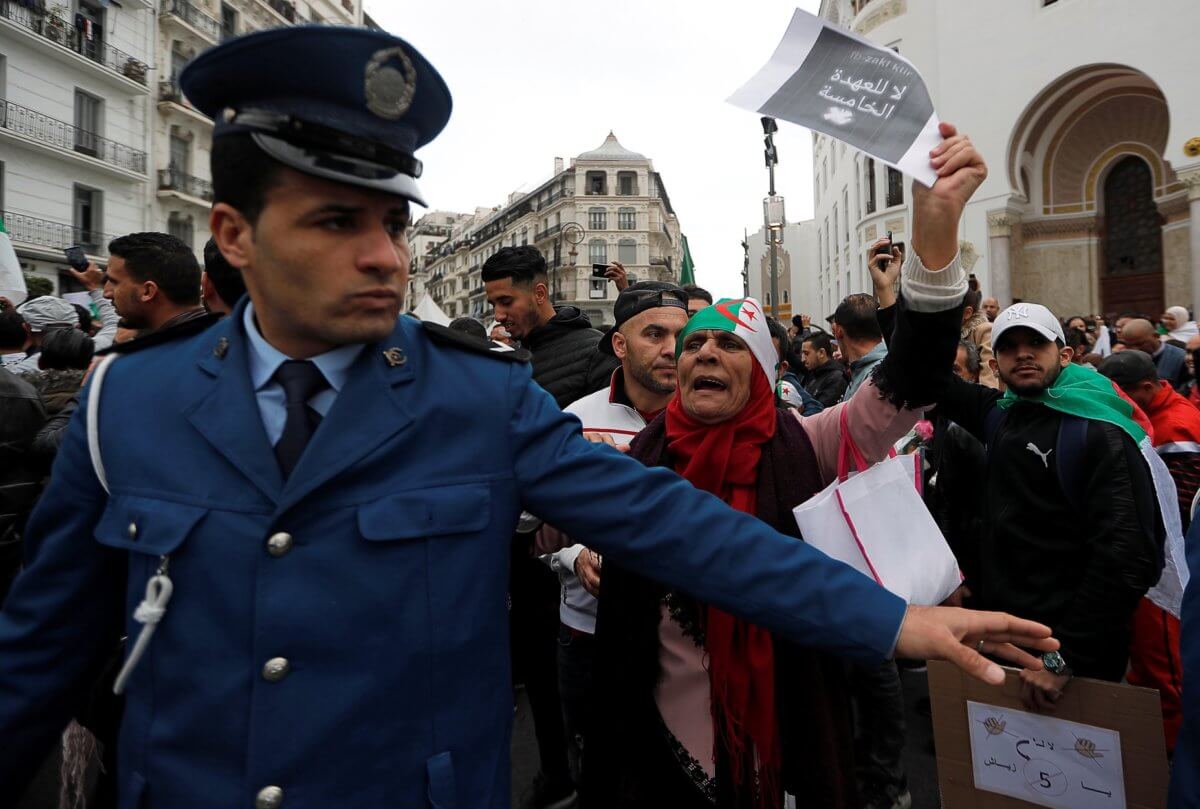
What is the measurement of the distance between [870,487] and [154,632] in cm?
160

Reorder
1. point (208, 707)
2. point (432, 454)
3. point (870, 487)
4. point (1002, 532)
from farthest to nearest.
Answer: point (1002, 532) < point (870, 487) < point (432, 454) < point (208, 707)

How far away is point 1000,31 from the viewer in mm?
20891

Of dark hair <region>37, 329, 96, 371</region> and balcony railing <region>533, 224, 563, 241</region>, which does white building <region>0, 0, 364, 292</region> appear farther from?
balcony railing <region>533, 224, 563, 241</region>

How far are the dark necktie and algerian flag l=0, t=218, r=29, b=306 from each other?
5358 millimetres

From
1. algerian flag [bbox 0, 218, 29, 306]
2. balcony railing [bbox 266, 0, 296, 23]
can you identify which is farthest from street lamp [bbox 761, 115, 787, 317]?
balcony railing [bbox 266, 0, 296, 23]

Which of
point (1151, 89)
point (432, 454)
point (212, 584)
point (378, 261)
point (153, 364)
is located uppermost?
point (1151, 89)

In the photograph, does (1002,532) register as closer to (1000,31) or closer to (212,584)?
(212,584)

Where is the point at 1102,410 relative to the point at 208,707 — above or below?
above

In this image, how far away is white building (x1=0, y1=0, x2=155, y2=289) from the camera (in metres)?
19.1

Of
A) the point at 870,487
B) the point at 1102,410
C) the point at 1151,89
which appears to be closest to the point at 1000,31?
the point at 1151,89

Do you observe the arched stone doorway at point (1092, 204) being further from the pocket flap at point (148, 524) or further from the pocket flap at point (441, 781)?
the pocket flap at point (148, 524)

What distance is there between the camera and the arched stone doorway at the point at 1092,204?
19.8 m

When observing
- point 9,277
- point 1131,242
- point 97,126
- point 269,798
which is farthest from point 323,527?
point 97,126

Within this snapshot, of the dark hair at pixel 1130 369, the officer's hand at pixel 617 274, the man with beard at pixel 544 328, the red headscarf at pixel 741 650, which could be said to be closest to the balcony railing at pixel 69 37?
the officer's hand at pixel 617 274
